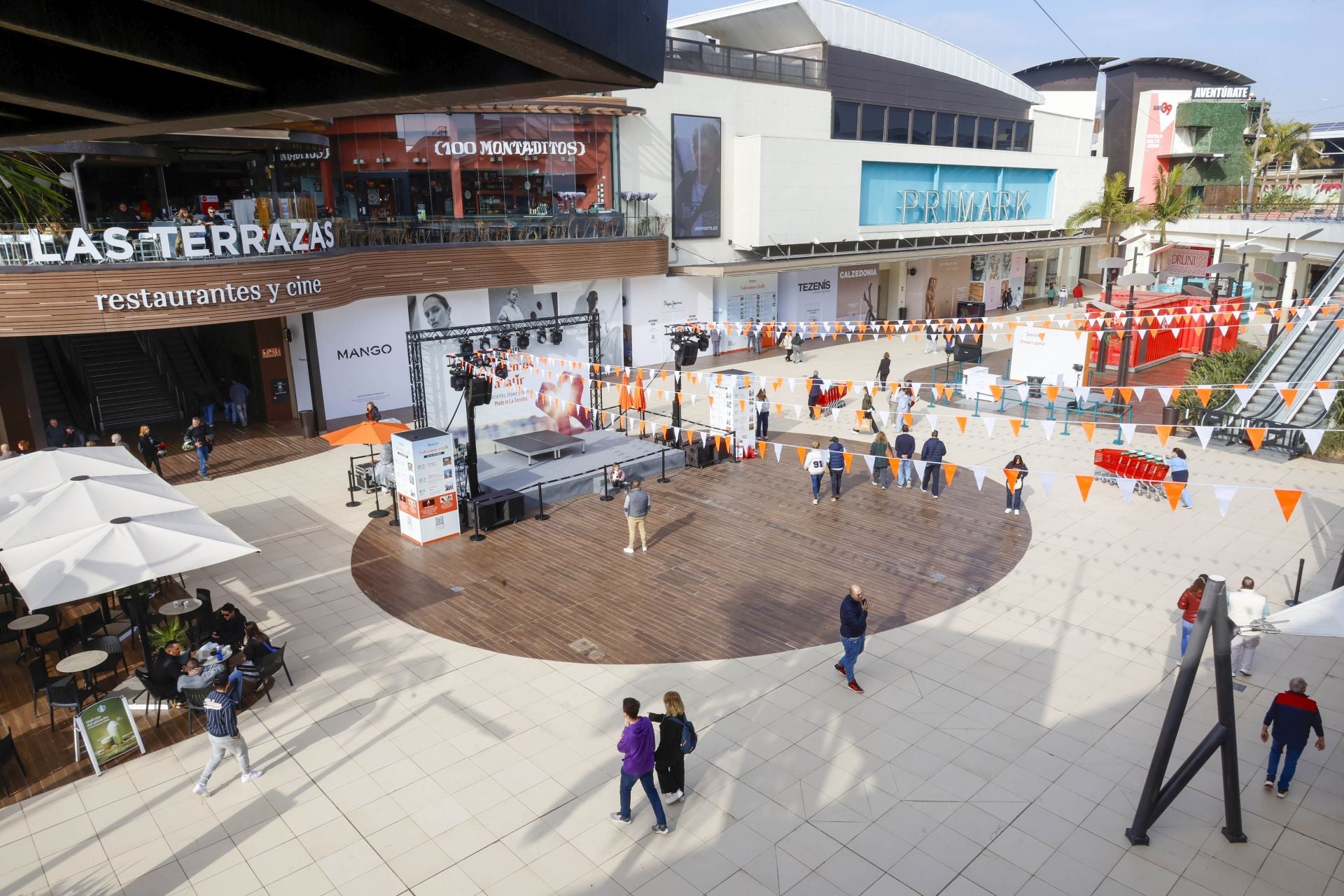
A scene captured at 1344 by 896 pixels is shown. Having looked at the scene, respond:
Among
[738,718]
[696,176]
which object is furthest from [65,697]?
[696,176]

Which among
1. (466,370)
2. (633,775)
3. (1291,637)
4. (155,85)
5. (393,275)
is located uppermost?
(155,85)

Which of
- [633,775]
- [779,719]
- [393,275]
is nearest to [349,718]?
[633,775]

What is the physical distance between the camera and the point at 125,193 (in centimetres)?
2853

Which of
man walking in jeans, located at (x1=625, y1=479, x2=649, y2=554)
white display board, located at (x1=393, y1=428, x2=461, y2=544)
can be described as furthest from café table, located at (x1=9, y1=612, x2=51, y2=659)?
man walking in jeans, located at (x1=625, y1=479, x2=649, y2=554)

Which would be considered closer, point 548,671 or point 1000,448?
point 548,671

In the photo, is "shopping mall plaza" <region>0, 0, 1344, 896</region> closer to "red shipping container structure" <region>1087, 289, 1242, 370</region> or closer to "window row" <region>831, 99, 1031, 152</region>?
"red shipping container structure" <region>1087, 289, 1242, 370</region>

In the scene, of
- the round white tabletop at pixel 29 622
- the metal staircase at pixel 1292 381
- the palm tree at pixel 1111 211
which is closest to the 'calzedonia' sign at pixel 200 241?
the round white tabletop at pixel 29 622

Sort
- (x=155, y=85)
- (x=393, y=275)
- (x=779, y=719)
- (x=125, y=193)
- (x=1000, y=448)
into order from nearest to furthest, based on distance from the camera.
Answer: (x=155, y=85) → (x=779, y=719) → (x=1000, y=448) → (x=393, y=275) → (x=125, y=193)

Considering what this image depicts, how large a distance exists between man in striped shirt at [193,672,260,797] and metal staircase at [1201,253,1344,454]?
22.1 meters

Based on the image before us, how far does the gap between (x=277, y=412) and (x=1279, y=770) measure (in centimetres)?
2617

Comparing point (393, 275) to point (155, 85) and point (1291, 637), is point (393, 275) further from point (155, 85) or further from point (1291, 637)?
point (1291, 637)

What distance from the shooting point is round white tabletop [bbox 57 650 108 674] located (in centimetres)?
1105

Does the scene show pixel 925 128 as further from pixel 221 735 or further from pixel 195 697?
pixel 221 735

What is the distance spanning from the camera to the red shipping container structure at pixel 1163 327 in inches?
1256
